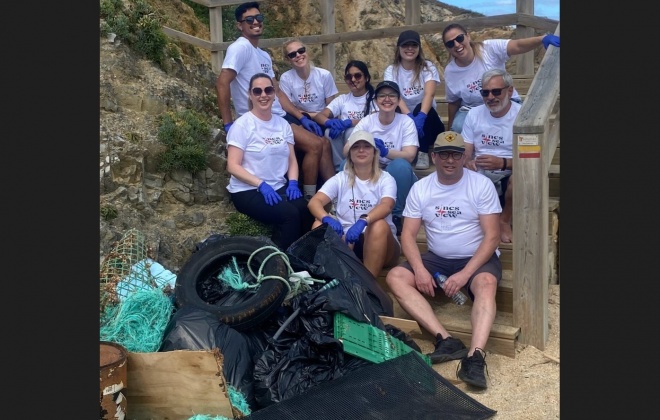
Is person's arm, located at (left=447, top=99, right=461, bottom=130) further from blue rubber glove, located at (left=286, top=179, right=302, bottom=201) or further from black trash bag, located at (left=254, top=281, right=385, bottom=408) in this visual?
black trash bag, located at (left=254, top=281, right=385, bottom=408)

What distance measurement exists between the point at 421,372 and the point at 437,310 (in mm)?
1234

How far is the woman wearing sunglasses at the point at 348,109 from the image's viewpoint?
688 centimetres

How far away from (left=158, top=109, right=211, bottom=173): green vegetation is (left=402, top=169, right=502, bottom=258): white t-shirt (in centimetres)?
241

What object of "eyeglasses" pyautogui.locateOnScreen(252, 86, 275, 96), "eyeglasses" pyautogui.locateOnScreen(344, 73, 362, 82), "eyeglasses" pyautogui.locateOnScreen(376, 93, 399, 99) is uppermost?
"eyeglasses" pyautogui.locateOnScreen(344, 73, 362, 82)

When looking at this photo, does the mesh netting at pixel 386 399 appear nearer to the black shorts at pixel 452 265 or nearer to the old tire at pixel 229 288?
the old tire at pixel 229 288

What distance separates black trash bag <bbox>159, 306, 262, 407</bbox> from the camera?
4.59 metres

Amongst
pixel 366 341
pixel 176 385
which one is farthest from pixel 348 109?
pixel 176 385

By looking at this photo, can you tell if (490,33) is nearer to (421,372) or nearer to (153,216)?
(153,216)

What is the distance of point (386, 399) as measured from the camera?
14.2ft

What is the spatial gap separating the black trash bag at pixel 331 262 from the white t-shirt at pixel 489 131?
1481mm

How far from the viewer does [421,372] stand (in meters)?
4.59

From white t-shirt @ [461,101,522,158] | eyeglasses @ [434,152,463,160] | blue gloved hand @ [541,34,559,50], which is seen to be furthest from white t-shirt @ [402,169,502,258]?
blue gloved hand @ [541,34,559,50]

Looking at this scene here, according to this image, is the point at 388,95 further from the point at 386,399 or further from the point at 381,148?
the point at 386,399

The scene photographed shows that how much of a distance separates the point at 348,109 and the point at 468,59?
3.92 feet
